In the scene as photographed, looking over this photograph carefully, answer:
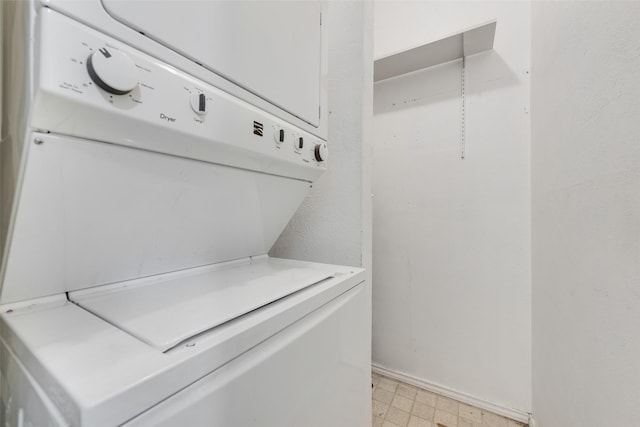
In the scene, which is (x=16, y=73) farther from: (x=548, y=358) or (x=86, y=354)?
(x=548, y=358)

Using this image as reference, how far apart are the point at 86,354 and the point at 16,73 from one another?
0.53 m

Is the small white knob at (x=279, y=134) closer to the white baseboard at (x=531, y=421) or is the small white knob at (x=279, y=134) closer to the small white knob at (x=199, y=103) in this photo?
the small white knob at (x=199, y=103)

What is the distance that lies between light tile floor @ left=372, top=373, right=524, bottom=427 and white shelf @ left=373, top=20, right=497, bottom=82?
2.37m

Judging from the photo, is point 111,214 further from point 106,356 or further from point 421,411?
point 421,411

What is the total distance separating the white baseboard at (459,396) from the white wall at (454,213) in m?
0.02

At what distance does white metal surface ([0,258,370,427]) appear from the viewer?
30 centimetres

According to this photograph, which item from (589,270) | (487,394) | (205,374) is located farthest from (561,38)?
(487,394)

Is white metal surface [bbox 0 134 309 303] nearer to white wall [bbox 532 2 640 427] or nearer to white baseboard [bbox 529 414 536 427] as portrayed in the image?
white wall [bbox 532 2 640 427]

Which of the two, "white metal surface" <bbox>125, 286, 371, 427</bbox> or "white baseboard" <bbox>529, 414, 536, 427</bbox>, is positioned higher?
"white metal surface" <bbox>125, 286, 371, 427</bbox>

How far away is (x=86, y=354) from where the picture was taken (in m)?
0.37

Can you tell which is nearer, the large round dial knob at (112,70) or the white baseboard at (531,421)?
the large round dial knob at (112,70)

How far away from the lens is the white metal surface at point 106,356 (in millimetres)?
300

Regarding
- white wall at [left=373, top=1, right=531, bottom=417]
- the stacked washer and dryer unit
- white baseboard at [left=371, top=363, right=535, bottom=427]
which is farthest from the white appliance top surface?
white baseboard at [left=371, top=363, right=535, bottom=427]

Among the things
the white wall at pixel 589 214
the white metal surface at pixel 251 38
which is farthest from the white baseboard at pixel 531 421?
the white metal surface at pixel 251 38
